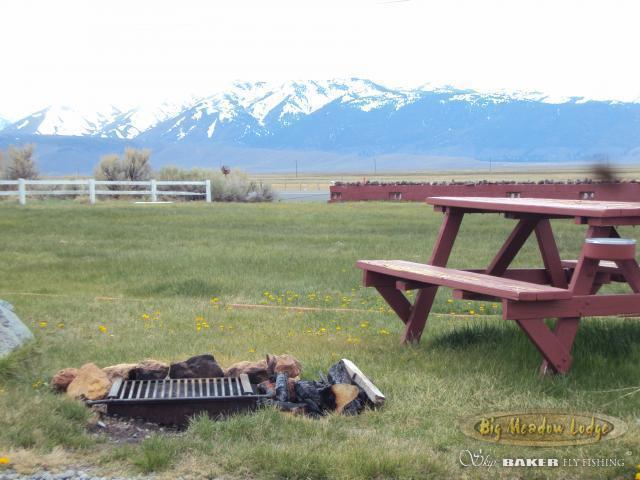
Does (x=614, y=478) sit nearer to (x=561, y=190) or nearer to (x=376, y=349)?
(x=376, y=349)

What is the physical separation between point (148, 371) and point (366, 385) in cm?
139

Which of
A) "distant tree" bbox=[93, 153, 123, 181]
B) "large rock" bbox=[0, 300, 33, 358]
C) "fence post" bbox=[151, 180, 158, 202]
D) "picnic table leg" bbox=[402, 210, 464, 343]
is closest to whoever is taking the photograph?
"large rock" bbox=[0, 300, 33, 358]

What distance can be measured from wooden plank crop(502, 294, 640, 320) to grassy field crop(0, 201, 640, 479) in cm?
36

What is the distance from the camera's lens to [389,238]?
658 inches

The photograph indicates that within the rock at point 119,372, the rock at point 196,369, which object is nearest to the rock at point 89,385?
the rock at point 119,372

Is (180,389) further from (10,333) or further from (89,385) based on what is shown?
(10,333)

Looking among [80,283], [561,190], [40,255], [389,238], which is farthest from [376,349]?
[561,190]

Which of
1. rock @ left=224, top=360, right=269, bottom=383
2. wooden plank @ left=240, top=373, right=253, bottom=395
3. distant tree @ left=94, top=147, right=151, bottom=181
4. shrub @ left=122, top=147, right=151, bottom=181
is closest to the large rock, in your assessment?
rock @ left=224, top=360, right=269, bottom=383

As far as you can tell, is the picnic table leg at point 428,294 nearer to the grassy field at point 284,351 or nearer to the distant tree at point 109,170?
the grassy field at point 284,351

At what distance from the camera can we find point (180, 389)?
17.6 ft

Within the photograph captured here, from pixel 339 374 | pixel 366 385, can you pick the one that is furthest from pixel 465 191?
pixel 366 385

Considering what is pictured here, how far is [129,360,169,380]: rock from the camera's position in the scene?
5648 millimetres

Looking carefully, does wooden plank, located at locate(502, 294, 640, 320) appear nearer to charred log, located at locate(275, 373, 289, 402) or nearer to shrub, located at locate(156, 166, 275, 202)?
charred log, located at locate(275, 373, 289, 402)

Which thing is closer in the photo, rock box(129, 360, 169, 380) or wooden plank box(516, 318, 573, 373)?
wooden plank box(516, 318, 573, 373)
